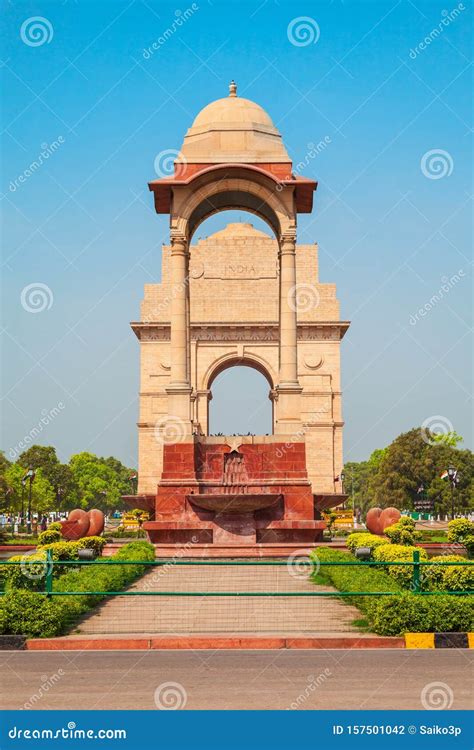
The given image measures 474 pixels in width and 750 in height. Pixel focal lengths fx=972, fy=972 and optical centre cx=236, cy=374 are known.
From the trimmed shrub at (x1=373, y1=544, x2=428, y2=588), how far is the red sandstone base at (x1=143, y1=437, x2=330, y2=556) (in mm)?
4812

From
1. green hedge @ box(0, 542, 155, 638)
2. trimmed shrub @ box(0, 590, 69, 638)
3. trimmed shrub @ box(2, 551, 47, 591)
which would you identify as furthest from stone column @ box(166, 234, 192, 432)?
trimmed shrub @ box(0, 590, 69, 638)

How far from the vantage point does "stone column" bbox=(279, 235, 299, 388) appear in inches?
1131

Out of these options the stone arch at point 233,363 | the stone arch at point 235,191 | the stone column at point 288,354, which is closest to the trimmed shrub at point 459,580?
the stone column at point 288,354

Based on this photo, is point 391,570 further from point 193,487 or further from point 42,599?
point 193,487

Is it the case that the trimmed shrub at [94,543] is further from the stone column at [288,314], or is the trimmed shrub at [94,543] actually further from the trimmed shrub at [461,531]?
the trimmed shrub at [461,531]

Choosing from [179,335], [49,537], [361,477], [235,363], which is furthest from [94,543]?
[361,477]

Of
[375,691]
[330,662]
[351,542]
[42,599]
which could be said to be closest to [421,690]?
[375,691]

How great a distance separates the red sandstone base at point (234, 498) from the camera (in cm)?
2569

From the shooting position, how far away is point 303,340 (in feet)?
215

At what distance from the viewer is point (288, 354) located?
28.8 meters

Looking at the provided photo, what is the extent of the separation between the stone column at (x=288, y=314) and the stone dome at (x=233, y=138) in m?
2.70

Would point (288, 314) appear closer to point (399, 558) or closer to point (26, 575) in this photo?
point (399, 558)
